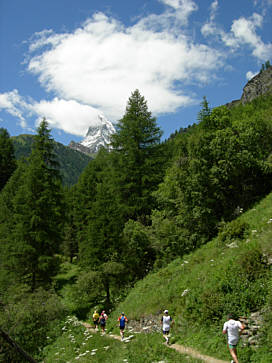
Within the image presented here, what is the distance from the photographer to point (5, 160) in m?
57.6

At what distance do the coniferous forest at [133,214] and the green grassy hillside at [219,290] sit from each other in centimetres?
171

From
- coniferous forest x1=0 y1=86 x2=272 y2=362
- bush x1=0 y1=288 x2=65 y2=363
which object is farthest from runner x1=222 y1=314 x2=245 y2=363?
bush x1=0 y1=288 x2=65 y2=363

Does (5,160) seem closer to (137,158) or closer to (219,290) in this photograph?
(137,158)

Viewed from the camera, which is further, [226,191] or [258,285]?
[226,191]

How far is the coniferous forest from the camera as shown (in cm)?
2009

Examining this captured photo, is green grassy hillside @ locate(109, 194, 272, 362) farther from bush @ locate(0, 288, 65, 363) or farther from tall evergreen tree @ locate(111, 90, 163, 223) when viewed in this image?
tall evergreen tree @ locate(111, 90, 163, 223)

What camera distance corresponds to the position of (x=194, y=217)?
20.2m

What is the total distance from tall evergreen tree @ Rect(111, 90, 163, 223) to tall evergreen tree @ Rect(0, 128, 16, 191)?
38.8 meters

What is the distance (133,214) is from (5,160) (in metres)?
43.1

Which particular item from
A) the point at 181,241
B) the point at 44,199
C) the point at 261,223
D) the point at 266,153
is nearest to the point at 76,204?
the point at 44,199

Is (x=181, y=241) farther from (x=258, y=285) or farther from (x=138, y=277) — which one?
(x=258, y=285)

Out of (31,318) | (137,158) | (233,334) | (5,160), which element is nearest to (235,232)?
(233,334)

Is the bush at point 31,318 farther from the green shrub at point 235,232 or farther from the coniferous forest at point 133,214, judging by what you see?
the green shrub at point 235,232

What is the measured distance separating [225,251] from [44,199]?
17.6 meters
